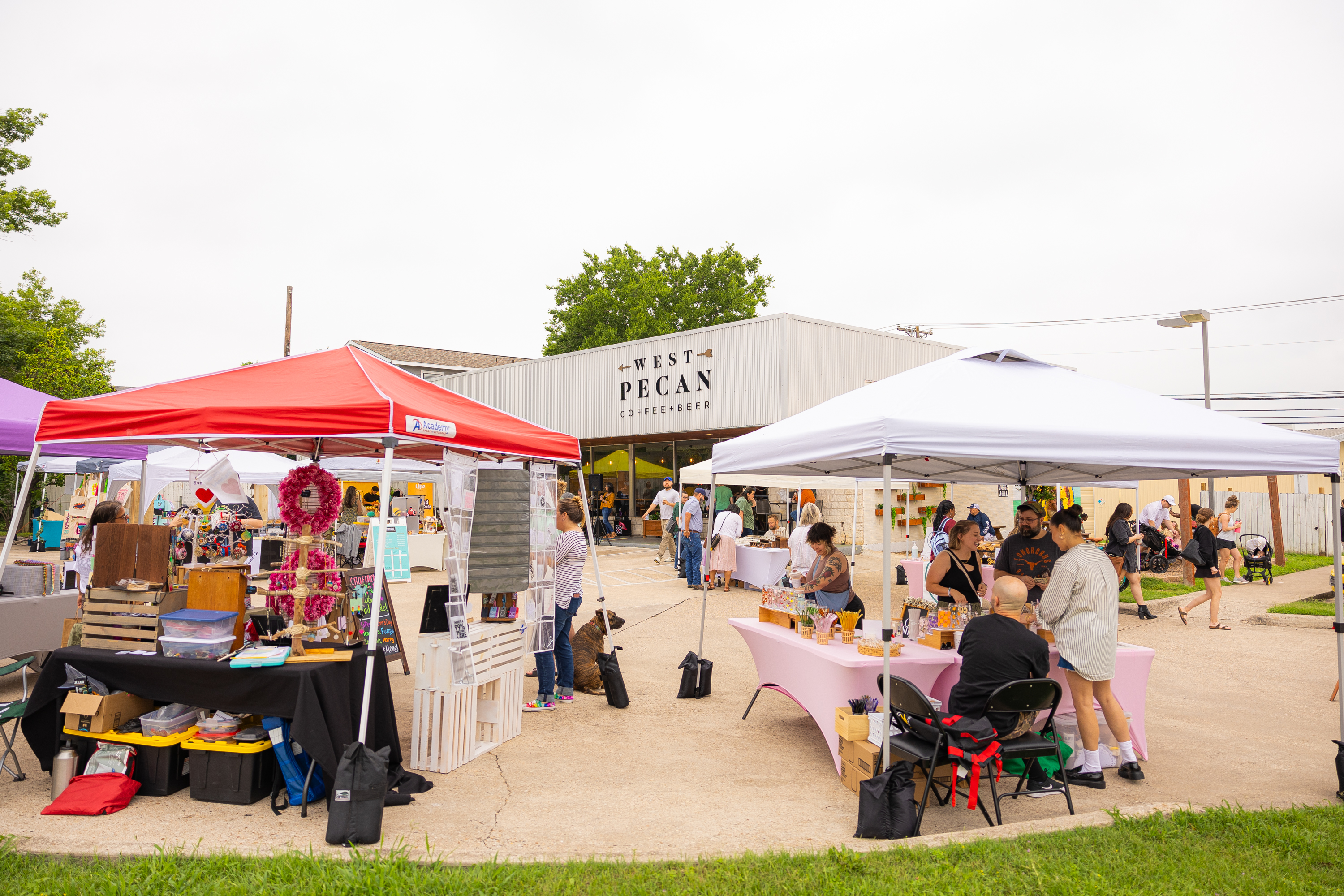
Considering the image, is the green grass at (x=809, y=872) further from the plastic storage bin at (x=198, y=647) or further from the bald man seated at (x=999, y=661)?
the plastic storage bin at (x=198, y=647)

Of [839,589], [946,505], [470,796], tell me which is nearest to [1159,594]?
[946,505]

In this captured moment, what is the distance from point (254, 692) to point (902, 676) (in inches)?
154

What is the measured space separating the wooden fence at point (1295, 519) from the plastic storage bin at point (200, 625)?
23804 millimetres

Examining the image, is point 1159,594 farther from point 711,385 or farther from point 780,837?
point 780,837

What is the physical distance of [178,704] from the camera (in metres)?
4.67

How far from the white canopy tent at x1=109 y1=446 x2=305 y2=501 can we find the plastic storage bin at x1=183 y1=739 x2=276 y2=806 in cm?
819

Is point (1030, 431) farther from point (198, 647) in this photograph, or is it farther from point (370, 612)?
point (198, 647)

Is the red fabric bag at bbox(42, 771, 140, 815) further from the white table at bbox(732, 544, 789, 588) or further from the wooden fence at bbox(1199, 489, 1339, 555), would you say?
the wooden fence at bbox(1199, 489, 1339, 555)

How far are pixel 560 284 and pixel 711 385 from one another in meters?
20.9

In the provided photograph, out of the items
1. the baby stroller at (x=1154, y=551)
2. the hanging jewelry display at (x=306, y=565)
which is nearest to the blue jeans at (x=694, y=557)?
the baby stroller at (x=1154, y=551)

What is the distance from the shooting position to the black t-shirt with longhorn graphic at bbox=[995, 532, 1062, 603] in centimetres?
606

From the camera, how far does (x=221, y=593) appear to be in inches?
185

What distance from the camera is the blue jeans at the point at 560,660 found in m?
6.52

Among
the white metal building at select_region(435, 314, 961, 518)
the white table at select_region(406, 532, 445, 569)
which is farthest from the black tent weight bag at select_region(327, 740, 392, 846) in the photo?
the white metal building at select_region(435, 314, 961, 518)
